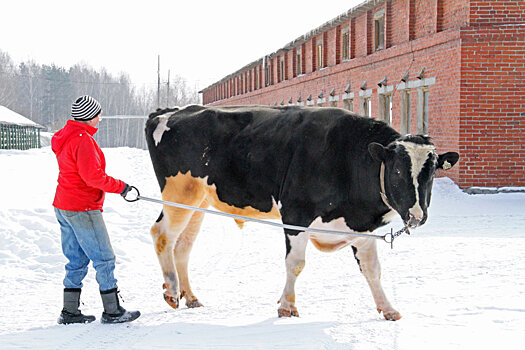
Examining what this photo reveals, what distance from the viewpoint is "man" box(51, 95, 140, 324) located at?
215 inches

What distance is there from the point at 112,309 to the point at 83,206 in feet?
3.11

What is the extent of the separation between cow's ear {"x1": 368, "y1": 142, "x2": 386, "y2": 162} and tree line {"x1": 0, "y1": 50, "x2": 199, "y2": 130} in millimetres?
98104

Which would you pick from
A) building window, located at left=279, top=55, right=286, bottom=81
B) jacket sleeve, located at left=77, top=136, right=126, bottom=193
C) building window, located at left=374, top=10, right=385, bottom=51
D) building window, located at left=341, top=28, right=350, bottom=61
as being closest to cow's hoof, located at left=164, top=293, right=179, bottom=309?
jacket sleeve, located at left=77, top=136, right=126, bottom=193

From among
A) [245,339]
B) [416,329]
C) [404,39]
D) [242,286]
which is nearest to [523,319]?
[416,329]

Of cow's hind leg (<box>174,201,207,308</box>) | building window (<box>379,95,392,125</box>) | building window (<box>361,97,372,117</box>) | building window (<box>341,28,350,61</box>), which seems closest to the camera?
cow's hind leg (<box>174,201,207,308</box>)

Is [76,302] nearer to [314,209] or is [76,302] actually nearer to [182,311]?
[182,311]

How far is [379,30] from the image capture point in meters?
24.7

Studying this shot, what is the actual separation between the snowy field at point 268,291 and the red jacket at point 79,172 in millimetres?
1099

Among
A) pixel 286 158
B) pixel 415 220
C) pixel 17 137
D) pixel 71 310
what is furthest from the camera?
pixel 17 137

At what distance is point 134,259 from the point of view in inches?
363

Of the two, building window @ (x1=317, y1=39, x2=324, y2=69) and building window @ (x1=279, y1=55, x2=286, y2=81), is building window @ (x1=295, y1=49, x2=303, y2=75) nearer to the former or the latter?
building window @ (x1=317, y1=39, x2=324, y2=69)

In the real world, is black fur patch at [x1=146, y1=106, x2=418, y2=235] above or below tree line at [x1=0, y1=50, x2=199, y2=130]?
below

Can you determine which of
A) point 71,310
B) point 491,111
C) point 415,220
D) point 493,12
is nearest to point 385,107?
point 491,111

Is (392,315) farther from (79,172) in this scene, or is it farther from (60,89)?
(60,89)
